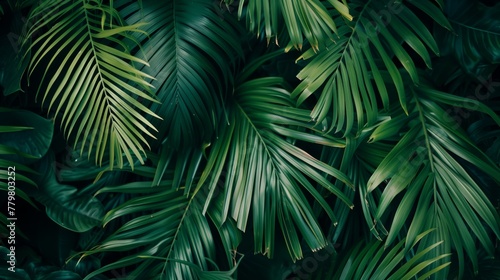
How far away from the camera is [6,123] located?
61.5 inches

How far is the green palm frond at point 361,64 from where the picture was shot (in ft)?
4.22

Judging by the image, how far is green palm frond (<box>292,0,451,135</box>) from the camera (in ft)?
4.22

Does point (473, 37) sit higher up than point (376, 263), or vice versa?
point (473, 37)

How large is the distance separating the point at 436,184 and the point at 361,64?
0.99ft

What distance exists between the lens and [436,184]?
1312 mm

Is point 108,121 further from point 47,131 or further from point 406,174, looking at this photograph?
point 406,174

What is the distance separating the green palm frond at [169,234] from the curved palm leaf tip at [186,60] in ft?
0.48

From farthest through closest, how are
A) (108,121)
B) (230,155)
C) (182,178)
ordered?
(182,178), (230,155), (108,121)

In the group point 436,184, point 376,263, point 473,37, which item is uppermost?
point 473,37

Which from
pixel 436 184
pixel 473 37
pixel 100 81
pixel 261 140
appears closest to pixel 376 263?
pixel 436 184

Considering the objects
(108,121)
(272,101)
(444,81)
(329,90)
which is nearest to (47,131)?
(108,121)

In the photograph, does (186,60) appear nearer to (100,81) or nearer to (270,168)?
(100,81)

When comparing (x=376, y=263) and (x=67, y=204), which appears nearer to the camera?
(x=376, y=263)

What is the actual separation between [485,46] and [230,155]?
2.17ft
